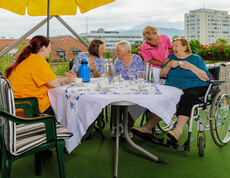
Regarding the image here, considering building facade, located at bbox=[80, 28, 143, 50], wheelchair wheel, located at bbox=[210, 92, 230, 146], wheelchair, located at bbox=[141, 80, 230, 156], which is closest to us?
wheelchair, located at bbox=[141, 80, 230, 156]

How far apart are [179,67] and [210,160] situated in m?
1.04

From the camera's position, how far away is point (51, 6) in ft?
12.2

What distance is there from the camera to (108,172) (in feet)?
7.23

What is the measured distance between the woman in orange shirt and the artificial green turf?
0.58 metres

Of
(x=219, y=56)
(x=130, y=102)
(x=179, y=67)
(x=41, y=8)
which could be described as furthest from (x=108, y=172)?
(x=219, y=56)

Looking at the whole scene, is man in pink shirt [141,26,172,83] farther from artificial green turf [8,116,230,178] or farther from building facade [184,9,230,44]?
building facade [184,9,230,44]

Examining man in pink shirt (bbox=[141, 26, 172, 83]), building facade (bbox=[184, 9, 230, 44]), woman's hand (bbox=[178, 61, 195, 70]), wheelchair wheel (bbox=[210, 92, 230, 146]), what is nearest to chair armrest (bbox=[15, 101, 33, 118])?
woman's hand (bbox=[178, 61, 195, 70])

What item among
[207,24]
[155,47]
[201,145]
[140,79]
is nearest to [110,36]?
[207,24]

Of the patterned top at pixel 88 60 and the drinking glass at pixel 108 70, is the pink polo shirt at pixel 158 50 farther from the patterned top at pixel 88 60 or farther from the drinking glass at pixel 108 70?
the drinking glass at pixel 108 70

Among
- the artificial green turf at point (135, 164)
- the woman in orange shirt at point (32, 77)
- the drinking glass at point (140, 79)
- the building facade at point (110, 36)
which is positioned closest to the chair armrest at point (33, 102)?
the woman in orange shirt at point (32, 77)

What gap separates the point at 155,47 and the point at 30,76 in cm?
186

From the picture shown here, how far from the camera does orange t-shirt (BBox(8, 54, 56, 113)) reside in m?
2.25

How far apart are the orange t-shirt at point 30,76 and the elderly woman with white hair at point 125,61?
1.05 metres

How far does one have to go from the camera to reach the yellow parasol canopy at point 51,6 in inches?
134
